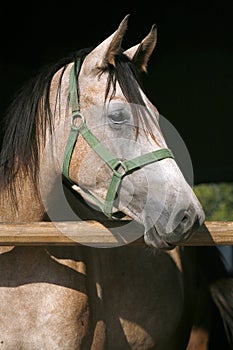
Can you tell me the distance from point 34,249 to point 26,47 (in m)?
2.72

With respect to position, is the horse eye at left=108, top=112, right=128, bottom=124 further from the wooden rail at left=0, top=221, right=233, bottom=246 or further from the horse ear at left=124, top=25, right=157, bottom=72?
the wooden rail at left=0, top=221, right=233, bottom=246

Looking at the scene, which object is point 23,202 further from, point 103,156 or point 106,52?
point 106,52

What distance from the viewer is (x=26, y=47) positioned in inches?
204

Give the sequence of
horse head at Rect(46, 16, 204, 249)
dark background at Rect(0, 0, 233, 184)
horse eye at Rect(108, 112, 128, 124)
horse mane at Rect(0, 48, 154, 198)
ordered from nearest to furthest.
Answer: horse head at Rect(46, 16, 204, 249) → horse eye at Rect(108, 112, 128, 124) → horse mane at Rect(0, 48, 154, 198) → dark background at Rect(0, 0, 233, 184)

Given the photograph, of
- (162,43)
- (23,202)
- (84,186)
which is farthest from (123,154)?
(162,43)

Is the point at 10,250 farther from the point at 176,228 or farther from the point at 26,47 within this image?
the point at 26,47

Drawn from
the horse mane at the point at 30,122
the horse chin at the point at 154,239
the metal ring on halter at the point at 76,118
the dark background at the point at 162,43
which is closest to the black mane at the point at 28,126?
the horse mane at the point at 30,122

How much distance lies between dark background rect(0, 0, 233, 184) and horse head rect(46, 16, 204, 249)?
94.9 inches

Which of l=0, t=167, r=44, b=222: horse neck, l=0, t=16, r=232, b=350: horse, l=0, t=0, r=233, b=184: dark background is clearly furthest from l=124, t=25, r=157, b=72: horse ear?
l=0, t=0, r=233, b=184: dark background

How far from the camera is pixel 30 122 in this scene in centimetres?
271

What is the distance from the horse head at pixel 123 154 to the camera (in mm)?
2430

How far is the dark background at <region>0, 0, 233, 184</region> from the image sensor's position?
4.96 metres

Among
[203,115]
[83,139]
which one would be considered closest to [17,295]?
[83,139]

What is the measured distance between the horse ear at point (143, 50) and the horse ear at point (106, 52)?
15cm
